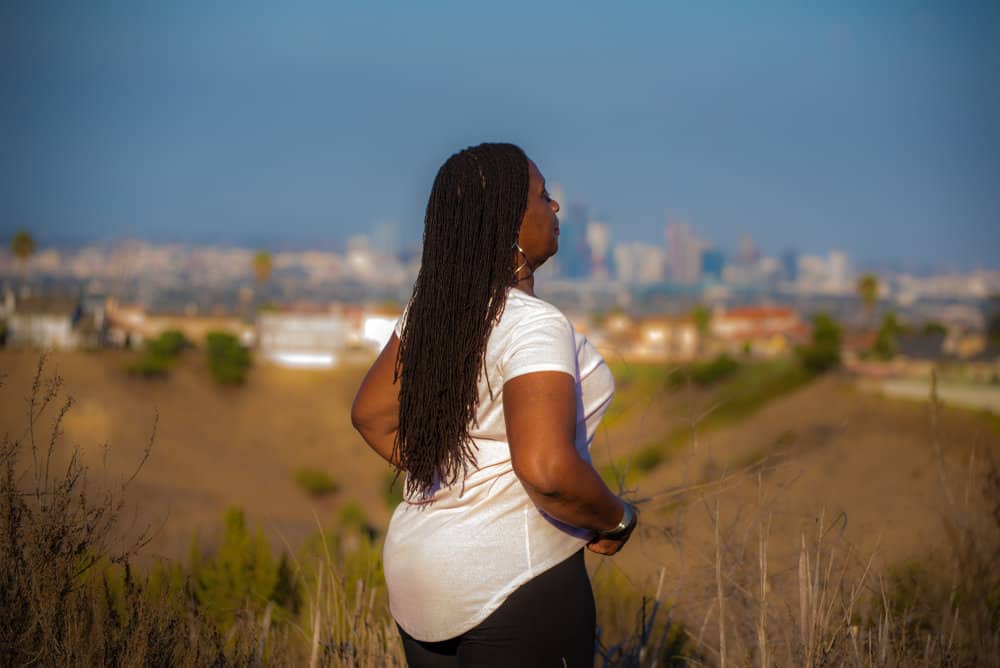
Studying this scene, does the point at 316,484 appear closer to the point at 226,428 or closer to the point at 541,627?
the point at 226,428

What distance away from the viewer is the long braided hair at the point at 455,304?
1980 mm

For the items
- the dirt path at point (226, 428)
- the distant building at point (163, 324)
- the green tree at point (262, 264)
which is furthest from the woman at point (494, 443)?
the green tree at point (262, 264)

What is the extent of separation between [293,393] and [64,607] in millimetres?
65138

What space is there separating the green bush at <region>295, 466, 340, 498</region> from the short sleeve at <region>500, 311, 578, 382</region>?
161ft

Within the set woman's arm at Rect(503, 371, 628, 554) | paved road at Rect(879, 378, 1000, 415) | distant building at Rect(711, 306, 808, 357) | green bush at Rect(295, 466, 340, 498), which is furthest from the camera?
distant building at Rect(711, 306, 808, 357)

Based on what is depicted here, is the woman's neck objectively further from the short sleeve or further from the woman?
the short sleeve

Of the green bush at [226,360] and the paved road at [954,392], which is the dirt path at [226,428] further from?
the paved road at [954,392]

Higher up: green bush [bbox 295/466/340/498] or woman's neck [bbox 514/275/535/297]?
woman's neck [bbox 514/275/535/297]

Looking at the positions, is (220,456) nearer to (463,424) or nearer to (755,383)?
(755,383)

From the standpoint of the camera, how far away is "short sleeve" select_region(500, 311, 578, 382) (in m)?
1.78

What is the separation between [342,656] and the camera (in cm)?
287

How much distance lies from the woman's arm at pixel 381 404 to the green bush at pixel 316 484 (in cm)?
4847

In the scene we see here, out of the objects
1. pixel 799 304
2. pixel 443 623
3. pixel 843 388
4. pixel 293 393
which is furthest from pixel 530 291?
pixel 799 304

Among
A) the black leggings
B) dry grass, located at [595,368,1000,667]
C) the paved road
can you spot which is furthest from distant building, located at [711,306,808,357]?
the black leggings
